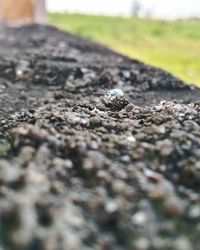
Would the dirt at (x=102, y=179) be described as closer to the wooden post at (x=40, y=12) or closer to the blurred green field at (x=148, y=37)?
the blurred green field at (x=148, y=37)

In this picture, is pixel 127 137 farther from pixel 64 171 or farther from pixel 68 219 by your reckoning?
pixel 68 219

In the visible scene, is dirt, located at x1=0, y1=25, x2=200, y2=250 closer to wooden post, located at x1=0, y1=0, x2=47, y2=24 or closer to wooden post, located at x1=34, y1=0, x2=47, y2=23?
wooden post, located at x1=0, y1=0, x2=47, y2=24

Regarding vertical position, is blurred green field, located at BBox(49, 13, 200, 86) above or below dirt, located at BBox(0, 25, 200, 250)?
below

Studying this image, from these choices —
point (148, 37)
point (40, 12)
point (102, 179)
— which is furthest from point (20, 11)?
point (102, 179)

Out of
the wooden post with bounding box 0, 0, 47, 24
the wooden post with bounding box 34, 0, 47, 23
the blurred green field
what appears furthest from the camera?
the blurred green field

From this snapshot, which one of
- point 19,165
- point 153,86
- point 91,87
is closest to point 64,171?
point 19,165

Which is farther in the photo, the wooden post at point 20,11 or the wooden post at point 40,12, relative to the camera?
the wooden post at point 40,12

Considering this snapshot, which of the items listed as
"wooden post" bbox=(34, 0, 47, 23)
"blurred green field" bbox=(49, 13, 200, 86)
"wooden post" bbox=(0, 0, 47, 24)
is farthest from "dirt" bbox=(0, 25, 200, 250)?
"wooden post" bbox=(34, 0, 47, 23)

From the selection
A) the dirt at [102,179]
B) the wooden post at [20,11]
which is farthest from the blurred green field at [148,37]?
the dirt at [102,179]
